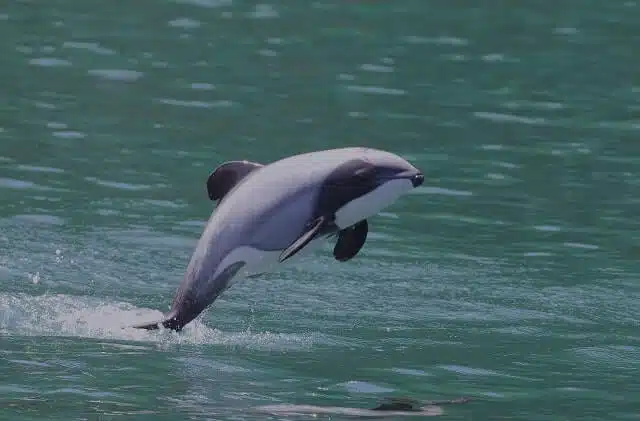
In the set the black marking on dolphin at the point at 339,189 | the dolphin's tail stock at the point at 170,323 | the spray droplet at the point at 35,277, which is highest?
the black marking on dolphin at the point at 339,189

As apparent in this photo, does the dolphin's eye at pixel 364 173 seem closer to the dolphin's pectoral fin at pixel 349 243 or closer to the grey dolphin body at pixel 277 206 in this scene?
the grey dolphin body at pixel 277 206

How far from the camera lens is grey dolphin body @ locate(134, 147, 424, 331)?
40.3ft

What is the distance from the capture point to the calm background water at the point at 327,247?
41.4ft

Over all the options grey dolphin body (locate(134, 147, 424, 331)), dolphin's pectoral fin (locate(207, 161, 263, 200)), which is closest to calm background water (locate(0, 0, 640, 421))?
grey dolphin body (locate(134, 147, 424, 331))

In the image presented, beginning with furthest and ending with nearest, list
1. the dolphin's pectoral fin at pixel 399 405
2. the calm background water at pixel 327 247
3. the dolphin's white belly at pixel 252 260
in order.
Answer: the calm background water at pixel 327 247, the dolphin's white belly at pixel 252 260, the dolphin's pectoral fin at pixel 399 405

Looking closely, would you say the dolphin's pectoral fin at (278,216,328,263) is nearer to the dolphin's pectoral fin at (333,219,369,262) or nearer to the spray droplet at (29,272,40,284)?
the dolphin's pectoral fin at (333,219,369,262)

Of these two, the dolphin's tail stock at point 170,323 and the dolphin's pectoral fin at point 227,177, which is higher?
the dolphin's pectoral fin at point 227,177

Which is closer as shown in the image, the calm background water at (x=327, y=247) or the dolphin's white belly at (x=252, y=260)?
the dolphin's white belly at (x=252, y=260)

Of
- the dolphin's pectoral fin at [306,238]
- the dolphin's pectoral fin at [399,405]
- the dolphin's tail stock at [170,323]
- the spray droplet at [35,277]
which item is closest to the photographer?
the dolphin's pectoral fin at [399,405]

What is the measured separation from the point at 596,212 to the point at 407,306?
5.33m

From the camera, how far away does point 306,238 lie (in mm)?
11992

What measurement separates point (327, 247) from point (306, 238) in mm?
5825

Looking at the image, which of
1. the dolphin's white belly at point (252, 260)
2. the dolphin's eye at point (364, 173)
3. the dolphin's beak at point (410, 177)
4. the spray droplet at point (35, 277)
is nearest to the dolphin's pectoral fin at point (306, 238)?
the dolphin's white belly at point (252, 260)

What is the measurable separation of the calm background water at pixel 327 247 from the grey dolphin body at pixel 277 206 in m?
0.64
